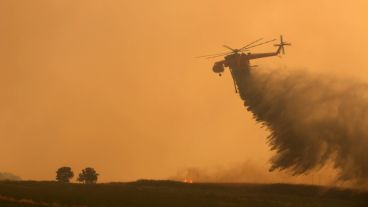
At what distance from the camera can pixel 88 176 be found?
167250mm

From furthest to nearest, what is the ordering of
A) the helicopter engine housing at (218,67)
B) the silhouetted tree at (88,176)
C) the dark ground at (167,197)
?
the silhouetted tree at (88,176) → the helicopter engine housing at (218,67) → the dark ground at (167,197)

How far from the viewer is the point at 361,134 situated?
117 m

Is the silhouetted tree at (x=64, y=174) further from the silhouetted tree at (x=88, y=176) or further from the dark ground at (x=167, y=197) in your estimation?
the dark ground at (x=167, y=197)

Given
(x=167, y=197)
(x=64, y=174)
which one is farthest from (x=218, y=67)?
(x=64, y=174)

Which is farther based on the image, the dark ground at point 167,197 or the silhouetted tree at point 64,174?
the silhouetted tree at point 64,174

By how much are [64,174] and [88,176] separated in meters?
8.06

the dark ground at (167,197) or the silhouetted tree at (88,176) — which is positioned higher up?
the silhouetted tree at (88,176)

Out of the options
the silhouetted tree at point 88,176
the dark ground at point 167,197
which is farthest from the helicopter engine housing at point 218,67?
the silhouetted tree at point 88,176

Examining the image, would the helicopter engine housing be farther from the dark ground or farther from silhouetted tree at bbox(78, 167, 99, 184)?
silhouetted tree at bbox(78, 167, 99, 184)

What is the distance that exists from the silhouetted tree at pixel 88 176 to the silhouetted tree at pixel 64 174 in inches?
133

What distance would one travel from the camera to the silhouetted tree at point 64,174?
554ft

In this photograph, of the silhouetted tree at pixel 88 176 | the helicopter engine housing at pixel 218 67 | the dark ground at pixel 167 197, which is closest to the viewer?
the dark ground at pixel 167 197

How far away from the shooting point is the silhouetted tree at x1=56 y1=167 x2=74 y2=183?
16888 cm

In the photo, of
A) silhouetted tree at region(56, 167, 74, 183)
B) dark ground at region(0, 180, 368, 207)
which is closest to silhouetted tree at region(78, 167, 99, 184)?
silhouetted tree at region(56, 167, 74, 183)
